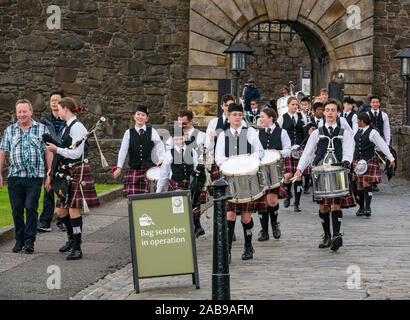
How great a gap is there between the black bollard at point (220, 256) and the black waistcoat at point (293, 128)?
25.4ft

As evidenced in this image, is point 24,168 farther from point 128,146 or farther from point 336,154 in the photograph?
point 336,154

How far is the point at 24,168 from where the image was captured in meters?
9.55

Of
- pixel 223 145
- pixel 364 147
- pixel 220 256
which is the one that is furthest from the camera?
pixel 364 147

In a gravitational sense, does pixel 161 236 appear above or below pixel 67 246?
above

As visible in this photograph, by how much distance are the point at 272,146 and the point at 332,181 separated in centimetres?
247

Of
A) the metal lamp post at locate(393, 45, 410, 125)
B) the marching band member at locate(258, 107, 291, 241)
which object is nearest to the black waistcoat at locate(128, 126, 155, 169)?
the marching band member at locate(258, 107, 291, 241)

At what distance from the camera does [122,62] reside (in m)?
20.2

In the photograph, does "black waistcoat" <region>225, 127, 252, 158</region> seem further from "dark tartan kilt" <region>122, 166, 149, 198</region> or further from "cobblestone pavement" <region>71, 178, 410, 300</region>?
"dark tartan kilt" <region>122, 166, 149, 198</region>

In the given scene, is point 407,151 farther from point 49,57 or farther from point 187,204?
point 187,204

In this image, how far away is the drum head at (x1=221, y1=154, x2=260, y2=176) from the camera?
8.39 meters

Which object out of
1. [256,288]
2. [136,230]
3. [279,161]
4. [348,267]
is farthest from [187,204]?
[279,161]

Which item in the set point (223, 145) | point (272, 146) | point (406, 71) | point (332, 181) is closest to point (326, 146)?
point (332, 181)

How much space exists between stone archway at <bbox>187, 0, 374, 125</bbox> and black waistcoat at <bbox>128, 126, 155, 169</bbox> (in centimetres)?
954

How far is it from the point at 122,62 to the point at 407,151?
772 cm
